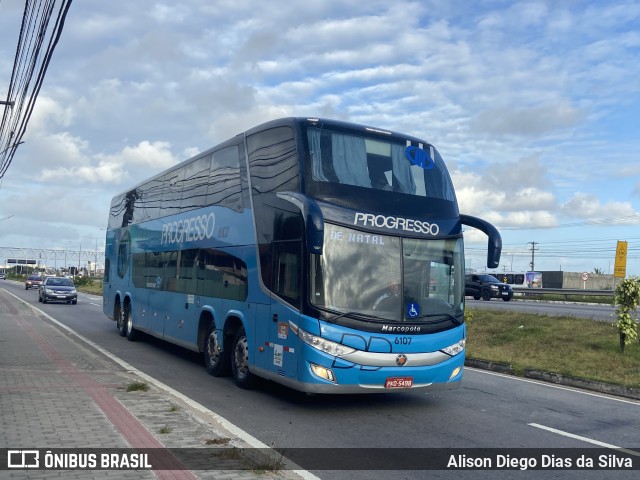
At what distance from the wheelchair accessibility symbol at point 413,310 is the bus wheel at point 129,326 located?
36.1 feet

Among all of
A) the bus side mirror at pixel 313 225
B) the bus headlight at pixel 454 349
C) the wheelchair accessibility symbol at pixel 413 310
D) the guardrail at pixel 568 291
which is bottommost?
the bus headlight at pixel 454 349

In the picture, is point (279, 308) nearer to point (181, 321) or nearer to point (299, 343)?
point (299, 343)

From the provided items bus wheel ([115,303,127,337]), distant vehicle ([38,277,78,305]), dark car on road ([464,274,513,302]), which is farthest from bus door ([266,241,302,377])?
distant vehicle ([38,277,78,305])

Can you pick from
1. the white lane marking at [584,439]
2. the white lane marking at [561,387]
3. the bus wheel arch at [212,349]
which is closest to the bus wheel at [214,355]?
the bus wheel arch at [212,349]

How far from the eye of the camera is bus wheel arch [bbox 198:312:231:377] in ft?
39.8

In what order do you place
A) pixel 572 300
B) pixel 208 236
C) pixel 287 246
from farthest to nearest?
pixel 572 300
pixel 208 236
pixel 287 246

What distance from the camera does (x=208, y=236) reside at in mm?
13117

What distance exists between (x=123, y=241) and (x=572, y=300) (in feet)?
99.0

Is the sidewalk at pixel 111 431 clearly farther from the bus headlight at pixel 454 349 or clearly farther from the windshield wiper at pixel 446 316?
the bus headlight at pixel 454 349

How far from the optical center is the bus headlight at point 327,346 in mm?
9016

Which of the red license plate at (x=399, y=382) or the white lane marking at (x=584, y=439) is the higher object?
the red license plate at (x=399, y=382)

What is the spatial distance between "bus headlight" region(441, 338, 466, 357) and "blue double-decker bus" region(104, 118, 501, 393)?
15 mm

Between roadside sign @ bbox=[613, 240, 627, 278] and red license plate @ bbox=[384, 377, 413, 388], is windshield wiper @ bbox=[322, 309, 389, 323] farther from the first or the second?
roadside sign @ bbox=[613, 240, 627, 278]

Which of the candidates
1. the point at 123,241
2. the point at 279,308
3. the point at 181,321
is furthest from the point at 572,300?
the point at 279,308
